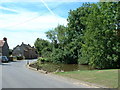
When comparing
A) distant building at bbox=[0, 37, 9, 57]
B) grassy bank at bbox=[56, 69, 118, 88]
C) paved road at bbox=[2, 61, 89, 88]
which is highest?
distant building at bbox=[0, 37, 9, 57]

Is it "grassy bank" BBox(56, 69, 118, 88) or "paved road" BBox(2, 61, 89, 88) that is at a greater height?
"grassy bank" BBox(56, 69, 118, 88)

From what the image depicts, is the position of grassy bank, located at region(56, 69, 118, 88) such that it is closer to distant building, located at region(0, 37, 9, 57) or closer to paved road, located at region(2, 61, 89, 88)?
paved road, located at region(2, 61, 89, 88)

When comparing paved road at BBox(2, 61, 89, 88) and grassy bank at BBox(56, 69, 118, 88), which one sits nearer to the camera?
grassy bank at BBox(56, 69, 118, 88)

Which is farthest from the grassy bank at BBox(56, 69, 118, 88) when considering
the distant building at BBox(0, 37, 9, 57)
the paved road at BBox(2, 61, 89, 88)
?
the distant building at BBox(0, 37, 9, 57)

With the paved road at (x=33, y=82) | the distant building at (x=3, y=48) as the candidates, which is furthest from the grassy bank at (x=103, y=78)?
the distant building at (x=3, y=48)

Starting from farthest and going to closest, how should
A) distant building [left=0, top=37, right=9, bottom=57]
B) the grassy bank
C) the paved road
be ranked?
distant building [left=0, top=37, right=9, bottom=57], the paved road, the grassy bank

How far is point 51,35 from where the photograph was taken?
74875 mm

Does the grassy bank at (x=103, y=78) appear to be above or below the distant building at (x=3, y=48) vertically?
below

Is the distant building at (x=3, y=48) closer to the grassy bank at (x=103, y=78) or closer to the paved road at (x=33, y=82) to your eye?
the paved road at (x=33, y=82)

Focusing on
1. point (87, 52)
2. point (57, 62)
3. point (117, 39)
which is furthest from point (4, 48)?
point (117, 39)

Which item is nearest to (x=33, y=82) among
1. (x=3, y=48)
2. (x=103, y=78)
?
(x=103, y=78)

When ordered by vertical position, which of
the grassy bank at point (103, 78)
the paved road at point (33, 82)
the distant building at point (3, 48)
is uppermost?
the distant building at point (3, 48)

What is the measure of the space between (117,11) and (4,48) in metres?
61.8

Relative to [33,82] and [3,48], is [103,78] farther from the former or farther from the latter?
[3,48]
